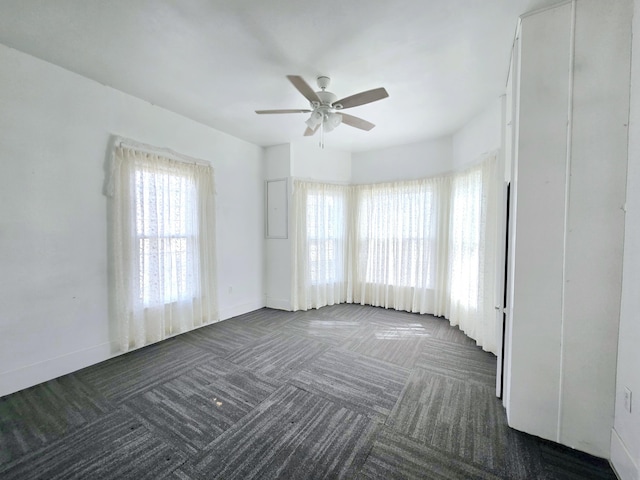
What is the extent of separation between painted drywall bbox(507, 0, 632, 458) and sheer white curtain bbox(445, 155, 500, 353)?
3.98 ft

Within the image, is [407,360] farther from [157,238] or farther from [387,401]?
[157,238]

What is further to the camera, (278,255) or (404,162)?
(278,255)

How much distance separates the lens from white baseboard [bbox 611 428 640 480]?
1.29 metres

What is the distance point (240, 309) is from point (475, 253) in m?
3.39

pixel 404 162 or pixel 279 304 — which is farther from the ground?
pixel 404 162

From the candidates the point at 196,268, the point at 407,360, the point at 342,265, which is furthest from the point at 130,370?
the point at 342,265

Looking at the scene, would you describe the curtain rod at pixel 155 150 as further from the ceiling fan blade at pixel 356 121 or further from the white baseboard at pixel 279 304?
the white baseboard at pixel 279 304

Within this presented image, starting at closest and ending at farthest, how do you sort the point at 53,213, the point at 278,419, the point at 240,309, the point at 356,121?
the point at 278,419 < the point at 53,213 < the point at 356,121 < the point at 240,309

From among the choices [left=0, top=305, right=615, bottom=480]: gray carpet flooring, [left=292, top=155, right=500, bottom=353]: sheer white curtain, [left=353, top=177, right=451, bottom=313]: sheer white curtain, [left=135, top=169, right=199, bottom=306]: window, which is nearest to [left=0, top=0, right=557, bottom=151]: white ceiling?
[left=135, top=169, right=199, bottom=306]: window

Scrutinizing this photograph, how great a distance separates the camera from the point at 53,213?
2.28 metres

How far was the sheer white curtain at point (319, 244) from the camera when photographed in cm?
423

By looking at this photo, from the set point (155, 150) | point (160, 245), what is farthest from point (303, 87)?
point (160, 245)

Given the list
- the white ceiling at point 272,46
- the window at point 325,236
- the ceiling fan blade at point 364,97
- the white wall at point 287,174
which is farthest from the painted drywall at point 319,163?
the ceiling fan blade at point 364,97

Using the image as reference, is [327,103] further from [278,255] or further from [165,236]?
[278,255]
